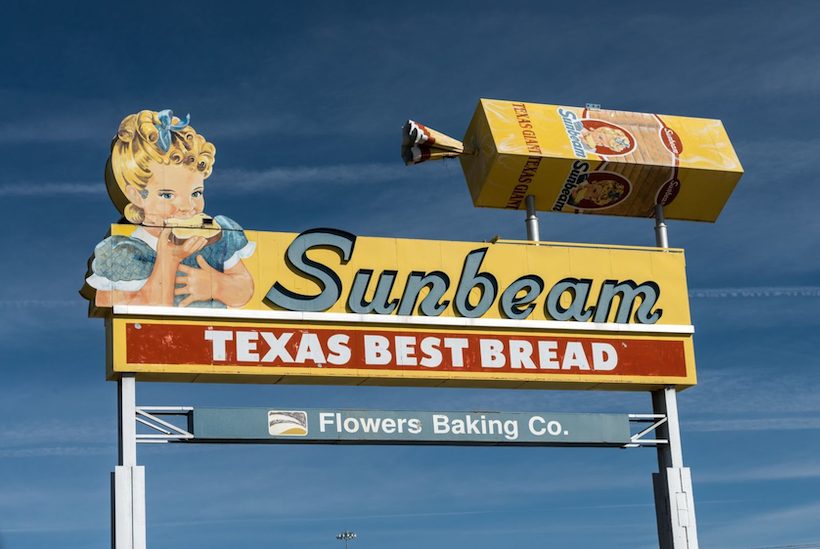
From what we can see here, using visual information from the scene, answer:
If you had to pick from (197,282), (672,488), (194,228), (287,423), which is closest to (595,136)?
(672,488)

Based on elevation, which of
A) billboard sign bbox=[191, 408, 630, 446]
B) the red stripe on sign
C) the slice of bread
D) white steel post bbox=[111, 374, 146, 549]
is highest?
the slice of bread

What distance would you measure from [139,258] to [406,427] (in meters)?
6.05

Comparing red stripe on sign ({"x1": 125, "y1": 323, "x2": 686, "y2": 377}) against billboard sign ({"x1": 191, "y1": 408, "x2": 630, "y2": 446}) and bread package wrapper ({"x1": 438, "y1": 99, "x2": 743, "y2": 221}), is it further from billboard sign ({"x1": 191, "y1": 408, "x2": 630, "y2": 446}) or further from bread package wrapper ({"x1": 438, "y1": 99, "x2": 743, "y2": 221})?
bread package wrapper ({"x1": 438, "y1": 99, "x2": 743, "y2": 221})

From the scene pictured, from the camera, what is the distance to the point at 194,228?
29.4 meters

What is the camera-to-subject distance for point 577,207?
3331cm

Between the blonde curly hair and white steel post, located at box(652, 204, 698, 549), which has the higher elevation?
the blonde curly hair

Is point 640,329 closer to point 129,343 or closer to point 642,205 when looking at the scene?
point 642,205

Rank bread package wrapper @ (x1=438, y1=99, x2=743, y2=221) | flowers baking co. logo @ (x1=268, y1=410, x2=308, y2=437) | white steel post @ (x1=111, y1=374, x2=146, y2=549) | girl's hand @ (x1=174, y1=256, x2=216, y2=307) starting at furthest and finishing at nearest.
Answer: bread package wrapper @ (x1=438, y1=99, x2=743, y2=221), girl's hand @ (x1=174, y1=256, x2=216, y2=307), flowers baking co. logo @ (x1=268, y1=410, x2=308, y2=437), white steel post @ (x1=111, y1=374, x2=146, y2=549)

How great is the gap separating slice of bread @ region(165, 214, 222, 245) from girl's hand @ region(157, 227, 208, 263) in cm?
8

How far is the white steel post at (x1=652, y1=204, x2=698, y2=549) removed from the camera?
31.2 m

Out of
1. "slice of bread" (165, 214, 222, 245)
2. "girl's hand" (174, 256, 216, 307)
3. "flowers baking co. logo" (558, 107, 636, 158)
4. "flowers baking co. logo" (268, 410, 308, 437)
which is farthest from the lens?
"flowers baking co. logo" (558, 107, 636, 158)

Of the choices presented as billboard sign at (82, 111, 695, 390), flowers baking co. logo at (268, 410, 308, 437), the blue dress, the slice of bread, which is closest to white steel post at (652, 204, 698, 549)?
Result: billboard sign at (82, 111, 695, 390)

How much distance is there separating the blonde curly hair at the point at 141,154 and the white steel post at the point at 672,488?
10834 mm

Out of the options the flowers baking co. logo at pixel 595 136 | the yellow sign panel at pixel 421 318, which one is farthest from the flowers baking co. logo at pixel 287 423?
the flowers baking co. logo at pixel 595 136
